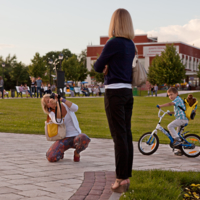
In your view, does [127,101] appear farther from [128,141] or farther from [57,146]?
[57,146]

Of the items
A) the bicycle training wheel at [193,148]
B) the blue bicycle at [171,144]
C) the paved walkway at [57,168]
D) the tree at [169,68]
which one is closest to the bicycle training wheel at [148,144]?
the blue bicycle at [171,144]

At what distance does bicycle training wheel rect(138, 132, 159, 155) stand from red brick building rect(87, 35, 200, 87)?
226ft

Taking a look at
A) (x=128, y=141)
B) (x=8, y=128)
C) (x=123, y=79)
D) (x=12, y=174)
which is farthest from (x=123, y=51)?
(x=8, y=128)

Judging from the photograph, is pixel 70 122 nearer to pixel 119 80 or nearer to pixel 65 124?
pixel 65 124

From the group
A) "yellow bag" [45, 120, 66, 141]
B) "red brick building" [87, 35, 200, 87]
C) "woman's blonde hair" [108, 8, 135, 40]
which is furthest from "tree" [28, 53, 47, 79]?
"woman's blonde hair" [108, 8, 135, 40]

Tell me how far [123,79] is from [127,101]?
0.86 feet

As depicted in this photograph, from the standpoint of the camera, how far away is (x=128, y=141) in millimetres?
4215

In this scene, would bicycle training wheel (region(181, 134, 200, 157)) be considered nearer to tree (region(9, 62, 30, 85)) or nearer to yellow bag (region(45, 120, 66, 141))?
yellow bag (region(45, 120, 66, 141))

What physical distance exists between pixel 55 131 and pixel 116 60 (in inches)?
102

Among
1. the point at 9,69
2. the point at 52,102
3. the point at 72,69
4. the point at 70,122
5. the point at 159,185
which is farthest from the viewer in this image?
the point at 9,69

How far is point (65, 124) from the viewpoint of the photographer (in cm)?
636

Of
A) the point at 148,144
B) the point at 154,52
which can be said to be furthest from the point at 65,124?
the point at 154,52

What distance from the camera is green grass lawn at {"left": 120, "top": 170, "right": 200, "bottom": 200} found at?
380 centimetres

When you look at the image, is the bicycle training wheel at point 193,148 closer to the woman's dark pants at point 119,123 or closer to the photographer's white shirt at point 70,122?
the photographer's white shirt at point 70,122
